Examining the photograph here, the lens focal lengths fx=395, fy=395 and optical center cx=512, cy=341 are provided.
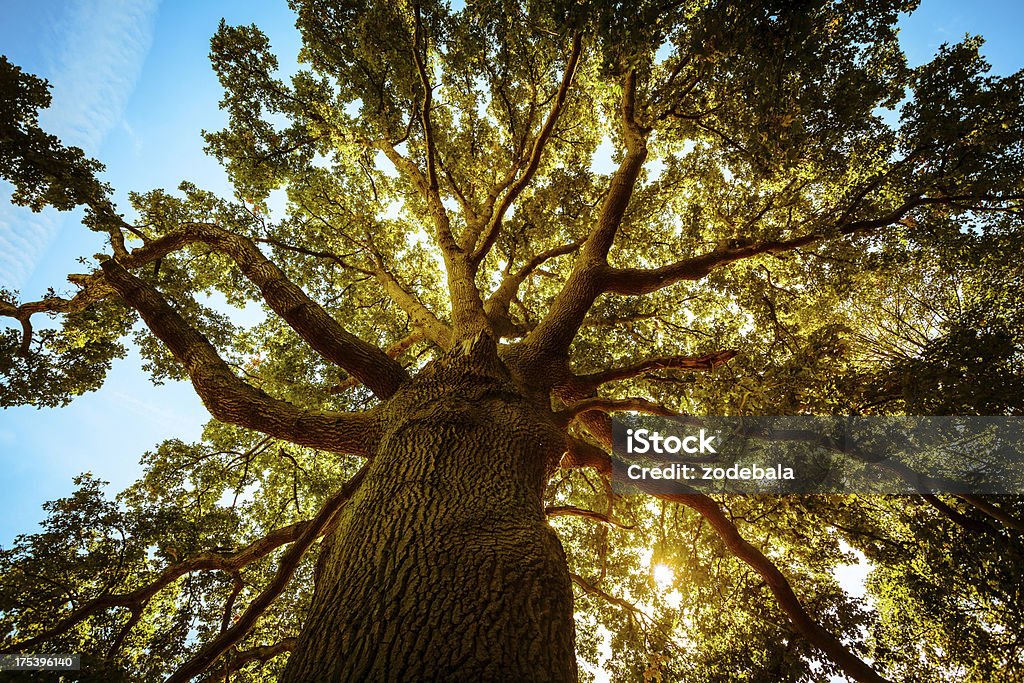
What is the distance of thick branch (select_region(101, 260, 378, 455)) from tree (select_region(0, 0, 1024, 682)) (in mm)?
27

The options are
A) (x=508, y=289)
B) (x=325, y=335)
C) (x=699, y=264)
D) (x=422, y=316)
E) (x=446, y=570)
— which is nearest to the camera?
(x=446, y=570)

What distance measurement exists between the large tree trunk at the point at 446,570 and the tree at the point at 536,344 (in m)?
0.02

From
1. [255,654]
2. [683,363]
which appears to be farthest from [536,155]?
[255,654]

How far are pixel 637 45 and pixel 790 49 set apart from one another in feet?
5.38

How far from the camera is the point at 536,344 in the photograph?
4879mm

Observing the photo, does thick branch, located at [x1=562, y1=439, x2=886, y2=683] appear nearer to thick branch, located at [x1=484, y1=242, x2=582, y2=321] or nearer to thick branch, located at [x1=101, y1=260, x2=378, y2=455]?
thick branch, located at [x1=101, y1=260, x2=378, y2=455]

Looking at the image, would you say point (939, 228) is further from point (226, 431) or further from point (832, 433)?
point (226, 431)

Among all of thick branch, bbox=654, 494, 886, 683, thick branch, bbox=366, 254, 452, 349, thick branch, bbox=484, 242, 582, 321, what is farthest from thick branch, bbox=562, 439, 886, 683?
thick branch, bbox=484, 242, 582, 321

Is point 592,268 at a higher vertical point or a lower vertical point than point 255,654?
higher

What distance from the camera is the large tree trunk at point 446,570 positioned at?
5.71ft

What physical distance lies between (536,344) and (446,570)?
10.2ft

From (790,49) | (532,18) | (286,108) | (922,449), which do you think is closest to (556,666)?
(790,49)

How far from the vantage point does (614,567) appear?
26.2ft

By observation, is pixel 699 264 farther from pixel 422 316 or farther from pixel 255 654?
pixel 255 654
